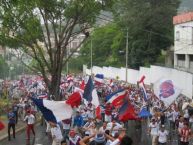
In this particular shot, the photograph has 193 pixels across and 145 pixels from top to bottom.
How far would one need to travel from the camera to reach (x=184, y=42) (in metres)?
54.8

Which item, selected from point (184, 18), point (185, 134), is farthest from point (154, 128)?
point (184, 18)

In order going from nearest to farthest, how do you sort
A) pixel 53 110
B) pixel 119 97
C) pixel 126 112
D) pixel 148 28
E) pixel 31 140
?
pixel 53 110, pixel 126 112, pixel 119 97, pixel 31 140, pixel 148 28

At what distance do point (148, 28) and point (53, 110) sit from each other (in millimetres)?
55406

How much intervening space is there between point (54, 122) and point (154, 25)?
54.4 metres

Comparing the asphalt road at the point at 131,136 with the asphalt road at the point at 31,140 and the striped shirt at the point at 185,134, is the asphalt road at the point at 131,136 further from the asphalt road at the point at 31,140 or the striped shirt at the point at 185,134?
the striped shirt at the point at 185,134

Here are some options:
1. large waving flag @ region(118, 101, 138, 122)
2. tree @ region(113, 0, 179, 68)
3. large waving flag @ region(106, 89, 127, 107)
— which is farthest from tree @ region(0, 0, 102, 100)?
tree @ region(113, 0, 179, 68)

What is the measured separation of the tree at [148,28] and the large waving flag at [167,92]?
4651 centimetres

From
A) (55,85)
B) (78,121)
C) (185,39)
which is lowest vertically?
(78,121)

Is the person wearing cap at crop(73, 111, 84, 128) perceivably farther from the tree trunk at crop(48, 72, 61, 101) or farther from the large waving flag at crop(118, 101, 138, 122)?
the tree trunk at crop(48, 72, 61, 101)

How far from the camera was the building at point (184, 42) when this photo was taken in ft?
173

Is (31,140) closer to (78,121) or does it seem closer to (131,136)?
(78,121)

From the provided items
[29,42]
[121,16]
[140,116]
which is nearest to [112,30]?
[121,16]

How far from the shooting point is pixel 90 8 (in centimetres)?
3397

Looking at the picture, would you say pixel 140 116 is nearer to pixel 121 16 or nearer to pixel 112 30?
pixel 121 16
